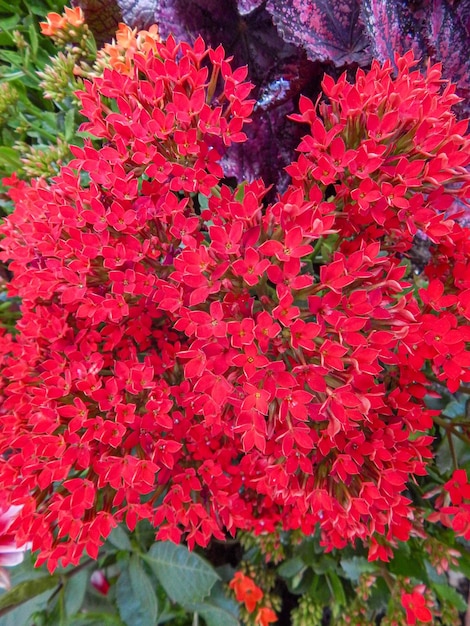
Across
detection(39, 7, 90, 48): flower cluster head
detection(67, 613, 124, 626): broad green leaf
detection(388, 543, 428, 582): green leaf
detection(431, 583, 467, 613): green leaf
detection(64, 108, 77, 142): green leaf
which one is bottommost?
detection(67, 613, 124, 626): broad green leaf

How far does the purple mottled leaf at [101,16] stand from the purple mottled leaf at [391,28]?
0.47m

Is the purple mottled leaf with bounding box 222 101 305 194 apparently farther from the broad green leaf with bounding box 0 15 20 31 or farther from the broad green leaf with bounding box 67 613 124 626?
the broad green leaf with bounding box 67 613 124 626

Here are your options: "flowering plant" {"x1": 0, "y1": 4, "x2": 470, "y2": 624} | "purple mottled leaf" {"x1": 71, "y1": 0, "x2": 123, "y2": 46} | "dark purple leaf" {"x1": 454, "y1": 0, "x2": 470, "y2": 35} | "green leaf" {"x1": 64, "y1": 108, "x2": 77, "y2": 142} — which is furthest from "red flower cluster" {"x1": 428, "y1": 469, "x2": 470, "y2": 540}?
"purple mottled leaf" {"x1": 71, "y1": 0, "x2": 123, "y2": 46}

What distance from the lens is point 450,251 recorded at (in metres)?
0.56

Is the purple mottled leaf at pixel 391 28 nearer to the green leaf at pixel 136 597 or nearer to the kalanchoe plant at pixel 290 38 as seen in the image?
the kalanchoe plant at pixel 290 38

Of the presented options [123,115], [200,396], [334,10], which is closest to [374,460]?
[200,396]

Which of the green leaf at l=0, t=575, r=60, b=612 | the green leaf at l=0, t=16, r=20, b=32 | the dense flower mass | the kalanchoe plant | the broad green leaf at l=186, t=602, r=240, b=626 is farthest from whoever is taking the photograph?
the green leaf at l=0, t=16, r=20, b=32

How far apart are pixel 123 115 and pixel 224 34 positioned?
1.36ft

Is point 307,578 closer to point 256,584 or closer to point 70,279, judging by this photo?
point 256,584

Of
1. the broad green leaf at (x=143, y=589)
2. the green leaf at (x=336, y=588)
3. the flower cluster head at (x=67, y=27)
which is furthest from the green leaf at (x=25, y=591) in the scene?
the flower cluster head at (x=67, y=27)

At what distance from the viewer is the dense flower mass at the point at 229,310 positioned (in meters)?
0.46

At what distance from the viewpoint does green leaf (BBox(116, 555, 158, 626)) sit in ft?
2.49

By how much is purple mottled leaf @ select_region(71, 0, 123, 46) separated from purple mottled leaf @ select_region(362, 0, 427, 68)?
0.47 meters

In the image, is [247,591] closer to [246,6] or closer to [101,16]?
[246,6]
